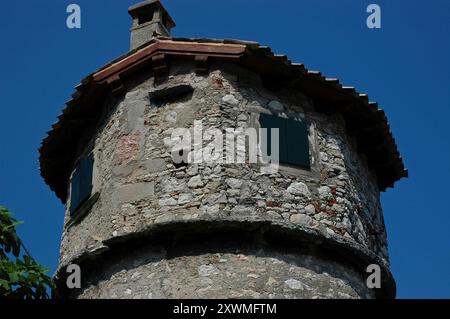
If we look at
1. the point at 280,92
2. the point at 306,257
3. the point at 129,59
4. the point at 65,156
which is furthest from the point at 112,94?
the point at 306,257

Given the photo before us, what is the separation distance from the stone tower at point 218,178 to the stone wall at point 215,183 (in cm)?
2

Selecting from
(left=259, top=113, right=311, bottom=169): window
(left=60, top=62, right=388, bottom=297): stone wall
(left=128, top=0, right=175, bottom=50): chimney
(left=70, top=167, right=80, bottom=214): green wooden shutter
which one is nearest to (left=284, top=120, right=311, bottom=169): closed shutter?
(left=259, top=113, right=311, bottom=169): window

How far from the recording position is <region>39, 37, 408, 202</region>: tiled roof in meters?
14.0

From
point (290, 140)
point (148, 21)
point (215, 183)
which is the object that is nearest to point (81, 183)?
point (215, 183)

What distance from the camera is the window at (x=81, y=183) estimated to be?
46.9 ft

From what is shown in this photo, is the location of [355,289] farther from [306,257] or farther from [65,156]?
[65,156]

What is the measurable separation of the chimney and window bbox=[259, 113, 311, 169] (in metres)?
3.01

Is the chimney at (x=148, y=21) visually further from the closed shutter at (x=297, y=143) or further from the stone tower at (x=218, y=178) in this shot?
the closed shutter at (x=297, y=143)

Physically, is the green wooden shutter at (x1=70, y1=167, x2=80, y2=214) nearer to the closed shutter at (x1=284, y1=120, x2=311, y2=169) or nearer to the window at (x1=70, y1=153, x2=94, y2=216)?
the window at (x1=70, y1=153, x2=94, y2=216)

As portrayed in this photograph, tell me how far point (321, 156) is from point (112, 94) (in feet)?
11.8

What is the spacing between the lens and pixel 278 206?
42.3 feet

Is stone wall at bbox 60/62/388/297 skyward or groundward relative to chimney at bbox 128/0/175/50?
groundward

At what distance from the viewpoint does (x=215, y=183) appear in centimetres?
1286

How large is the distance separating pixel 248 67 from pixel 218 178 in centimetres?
217
